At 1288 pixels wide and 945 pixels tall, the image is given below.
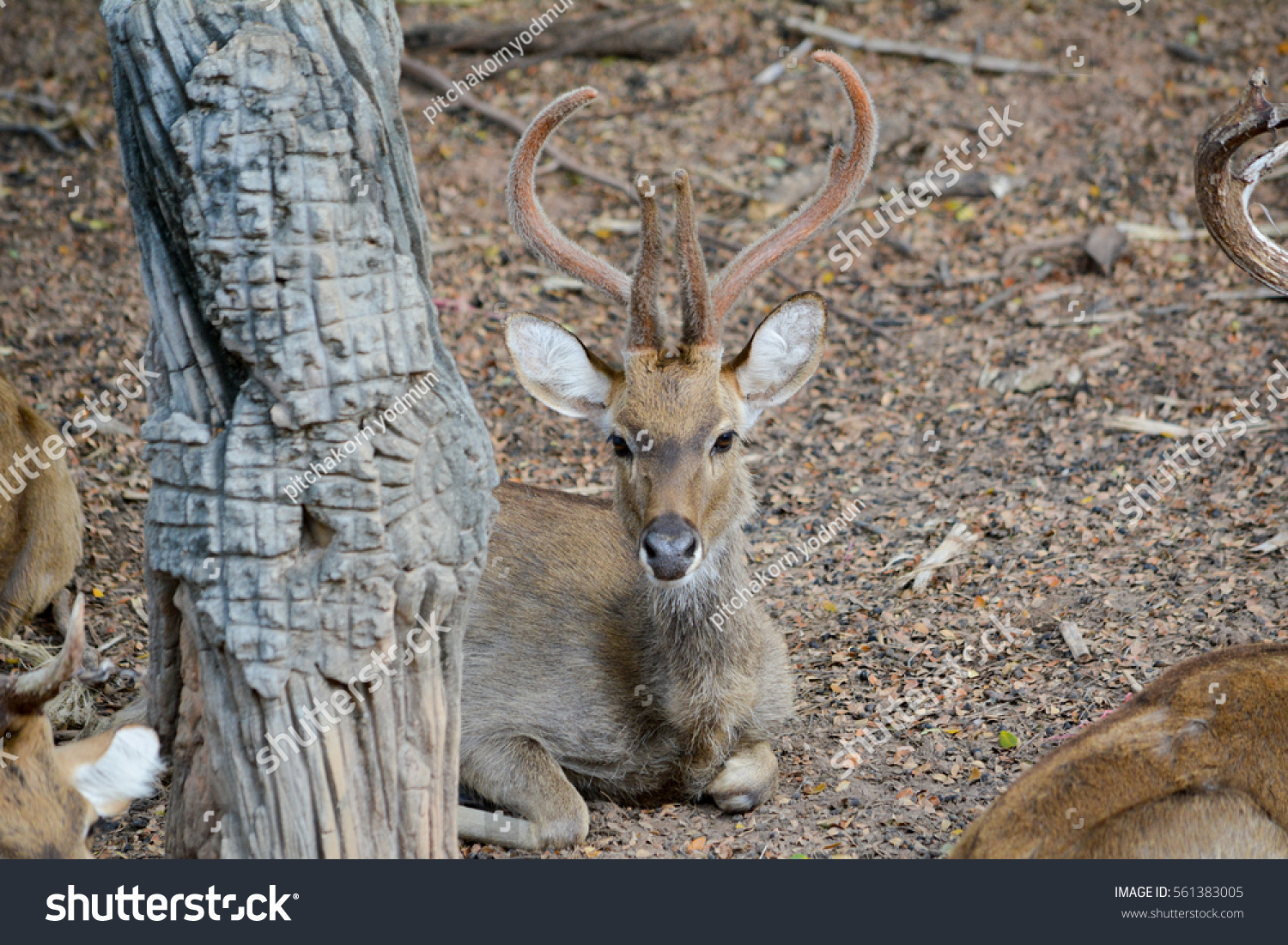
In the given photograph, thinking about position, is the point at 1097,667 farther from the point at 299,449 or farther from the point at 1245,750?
the point at 299,449

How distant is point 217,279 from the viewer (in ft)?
12.9

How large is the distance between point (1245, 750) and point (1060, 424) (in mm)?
4733

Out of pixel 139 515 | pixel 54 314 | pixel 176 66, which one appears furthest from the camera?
pixel 54 314

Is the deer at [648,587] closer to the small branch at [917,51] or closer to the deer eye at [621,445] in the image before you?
the deer eye at [621,445]

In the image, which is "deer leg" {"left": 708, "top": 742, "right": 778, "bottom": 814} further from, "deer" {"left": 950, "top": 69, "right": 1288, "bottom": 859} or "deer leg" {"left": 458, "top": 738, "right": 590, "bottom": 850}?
"deer" {"left": 950, "top": 69, "right": 1288, "bottom": 859}

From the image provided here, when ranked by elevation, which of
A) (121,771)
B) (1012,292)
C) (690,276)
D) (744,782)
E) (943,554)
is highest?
(1012,292)

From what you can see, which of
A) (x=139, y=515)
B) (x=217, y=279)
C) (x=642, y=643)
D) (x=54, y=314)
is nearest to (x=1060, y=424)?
(x=642, y=643)

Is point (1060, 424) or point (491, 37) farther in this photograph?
point (491, 37)

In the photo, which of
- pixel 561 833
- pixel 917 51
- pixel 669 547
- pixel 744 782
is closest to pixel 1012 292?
pixel 917 51

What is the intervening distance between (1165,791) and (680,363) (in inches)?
105

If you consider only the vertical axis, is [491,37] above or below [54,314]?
above

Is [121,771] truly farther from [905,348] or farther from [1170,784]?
[905,348]

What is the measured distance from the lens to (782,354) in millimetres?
6160

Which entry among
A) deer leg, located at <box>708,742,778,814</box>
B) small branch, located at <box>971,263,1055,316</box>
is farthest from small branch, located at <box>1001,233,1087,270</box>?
deer leg, located at <box>708,742,778,814</box>
